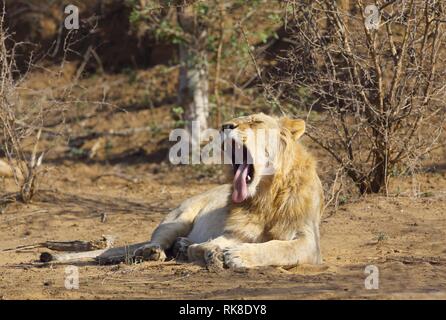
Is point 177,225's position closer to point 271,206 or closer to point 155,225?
point 271,206

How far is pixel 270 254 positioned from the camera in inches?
262

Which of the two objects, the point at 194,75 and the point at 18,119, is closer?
A: the point at 18,119

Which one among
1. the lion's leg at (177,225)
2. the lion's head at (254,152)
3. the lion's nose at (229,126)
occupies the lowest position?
the lion's leg at (177,225)

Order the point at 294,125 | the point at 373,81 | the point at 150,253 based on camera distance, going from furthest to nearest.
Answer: the point at 373,81, the point at 150,253, the point at 294,125

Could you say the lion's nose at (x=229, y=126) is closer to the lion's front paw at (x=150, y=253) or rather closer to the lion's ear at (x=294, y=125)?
the lion's ear at (x=294, y=125)

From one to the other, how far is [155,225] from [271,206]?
2999 mm

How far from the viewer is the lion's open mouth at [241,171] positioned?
6.97 metres

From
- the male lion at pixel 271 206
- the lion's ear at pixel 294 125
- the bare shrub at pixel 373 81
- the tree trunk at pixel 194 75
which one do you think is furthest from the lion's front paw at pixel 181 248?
the tree trunk at pixel 194 75

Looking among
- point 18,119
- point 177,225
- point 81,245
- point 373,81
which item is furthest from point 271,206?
point 18,119

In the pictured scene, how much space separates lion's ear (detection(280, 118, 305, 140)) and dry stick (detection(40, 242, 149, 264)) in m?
1.63

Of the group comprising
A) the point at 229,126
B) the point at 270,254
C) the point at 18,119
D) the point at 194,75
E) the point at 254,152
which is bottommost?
the point at 270,254

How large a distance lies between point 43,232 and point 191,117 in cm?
447

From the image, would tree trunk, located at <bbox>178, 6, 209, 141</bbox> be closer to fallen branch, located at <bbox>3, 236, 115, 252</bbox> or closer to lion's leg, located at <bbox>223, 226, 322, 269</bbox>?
fallen branch, located at <bbox>3, 236, 115, 252</bbox>

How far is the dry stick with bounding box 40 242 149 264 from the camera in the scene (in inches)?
297
